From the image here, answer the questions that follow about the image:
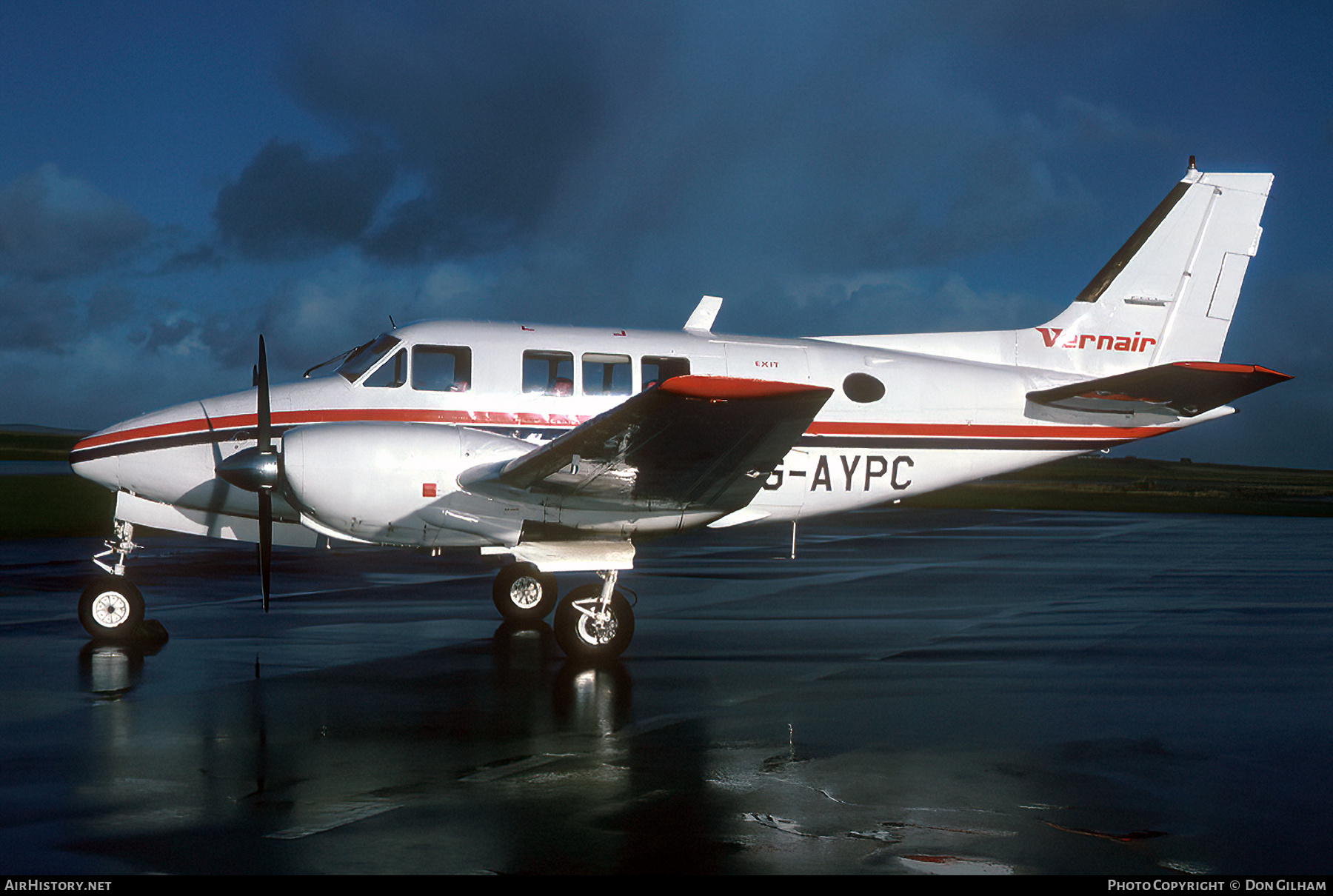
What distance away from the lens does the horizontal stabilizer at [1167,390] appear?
10.5m

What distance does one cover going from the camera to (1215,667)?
9.77m

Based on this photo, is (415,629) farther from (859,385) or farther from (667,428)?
(859,385)

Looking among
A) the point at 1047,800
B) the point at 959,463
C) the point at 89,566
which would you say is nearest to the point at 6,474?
the point at 89,566

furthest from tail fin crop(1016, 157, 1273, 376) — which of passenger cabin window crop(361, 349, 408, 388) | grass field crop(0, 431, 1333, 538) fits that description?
passenger cabin window crop(361, 349, 408, 388)

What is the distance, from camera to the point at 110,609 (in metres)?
10.1

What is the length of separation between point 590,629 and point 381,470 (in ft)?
7.84

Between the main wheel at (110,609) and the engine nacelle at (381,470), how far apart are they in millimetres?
2135

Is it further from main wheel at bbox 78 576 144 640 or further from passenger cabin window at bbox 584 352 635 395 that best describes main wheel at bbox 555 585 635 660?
main wheel at bbox 78 576 144 640

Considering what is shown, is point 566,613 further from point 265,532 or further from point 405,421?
point 265,532

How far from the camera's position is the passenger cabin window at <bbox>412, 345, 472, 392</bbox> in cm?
1077

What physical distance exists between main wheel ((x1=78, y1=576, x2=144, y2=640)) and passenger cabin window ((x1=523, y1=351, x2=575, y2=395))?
4306 millimetres

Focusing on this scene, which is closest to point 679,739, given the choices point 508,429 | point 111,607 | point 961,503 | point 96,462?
point 508,429

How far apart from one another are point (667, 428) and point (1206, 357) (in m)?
8.04

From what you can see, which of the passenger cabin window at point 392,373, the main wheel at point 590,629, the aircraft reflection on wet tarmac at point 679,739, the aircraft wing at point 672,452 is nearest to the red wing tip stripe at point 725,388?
the aircraft wing at point 672,452
